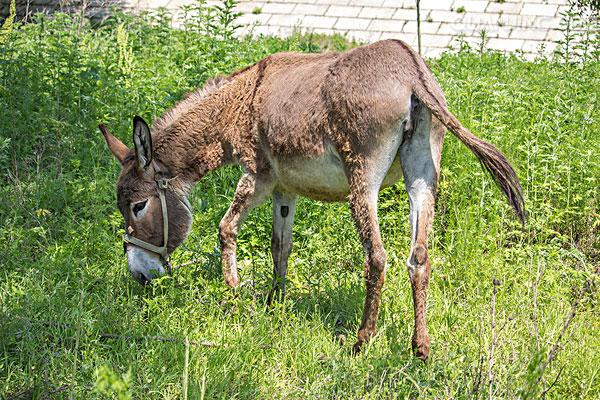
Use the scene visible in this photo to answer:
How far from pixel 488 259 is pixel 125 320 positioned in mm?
2509

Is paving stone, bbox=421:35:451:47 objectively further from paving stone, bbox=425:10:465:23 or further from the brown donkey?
the brown donkey

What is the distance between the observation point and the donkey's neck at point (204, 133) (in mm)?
6098

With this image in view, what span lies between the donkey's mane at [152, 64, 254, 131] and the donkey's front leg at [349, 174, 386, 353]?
1.68 metres

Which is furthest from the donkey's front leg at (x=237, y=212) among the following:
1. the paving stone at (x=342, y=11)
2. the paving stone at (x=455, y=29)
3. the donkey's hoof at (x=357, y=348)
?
the paving stone at (x=342, y=11)

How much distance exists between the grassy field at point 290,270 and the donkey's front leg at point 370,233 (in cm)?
31

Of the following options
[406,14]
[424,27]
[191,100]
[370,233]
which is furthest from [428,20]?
[370,233]

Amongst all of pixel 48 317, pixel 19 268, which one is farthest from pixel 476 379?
pixel 19 268

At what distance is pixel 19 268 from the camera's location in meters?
6.24

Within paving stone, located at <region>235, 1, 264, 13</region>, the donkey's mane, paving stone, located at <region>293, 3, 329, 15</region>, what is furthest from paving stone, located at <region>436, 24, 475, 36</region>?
the donkey's mane

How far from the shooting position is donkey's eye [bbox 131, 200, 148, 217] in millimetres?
6129

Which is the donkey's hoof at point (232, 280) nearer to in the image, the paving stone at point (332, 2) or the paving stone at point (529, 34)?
the paving stone at point (529, 34)

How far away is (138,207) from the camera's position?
20.2 feet

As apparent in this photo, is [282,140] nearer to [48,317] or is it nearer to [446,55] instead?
[48,317]

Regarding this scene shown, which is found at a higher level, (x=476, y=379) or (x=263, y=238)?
(x=476, y=379)
